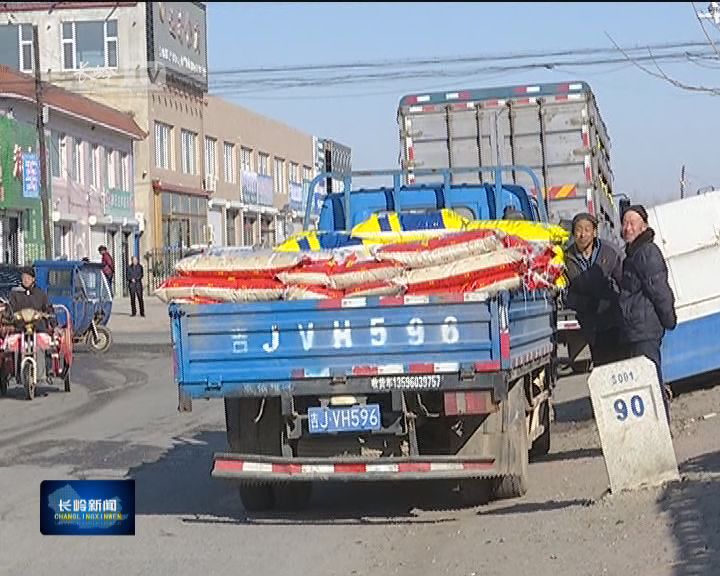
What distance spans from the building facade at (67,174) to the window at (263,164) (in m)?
19.2

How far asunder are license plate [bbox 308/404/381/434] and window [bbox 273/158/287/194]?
219 feet

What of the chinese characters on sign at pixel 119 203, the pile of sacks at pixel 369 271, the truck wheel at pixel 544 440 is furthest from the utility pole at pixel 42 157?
the pile of sacks at pixel 369 271

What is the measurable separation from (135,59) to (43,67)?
13.5ft

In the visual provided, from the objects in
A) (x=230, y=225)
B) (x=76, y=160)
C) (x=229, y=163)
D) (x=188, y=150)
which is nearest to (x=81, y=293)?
(x=76, y=160)

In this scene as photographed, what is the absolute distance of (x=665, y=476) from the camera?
944 centimetres

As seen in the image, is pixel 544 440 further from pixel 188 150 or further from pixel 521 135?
pixel 188 150

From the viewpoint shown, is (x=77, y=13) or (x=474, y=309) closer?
(x=474, y=309)

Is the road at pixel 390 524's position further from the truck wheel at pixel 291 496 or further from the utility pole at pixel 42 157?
the utility pole at pixel 42 157

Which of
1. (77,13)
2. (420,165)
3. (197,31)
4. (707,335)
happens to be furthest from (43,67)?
(707,335)

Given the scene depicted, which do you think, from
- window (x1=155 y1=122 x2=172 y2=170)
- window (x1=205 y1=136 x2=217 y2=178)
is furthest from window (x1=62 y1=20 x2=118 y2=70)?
window (x1=205 y1=136 x2=217 y2=178)

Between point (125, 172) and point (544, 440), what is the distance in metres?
43.0

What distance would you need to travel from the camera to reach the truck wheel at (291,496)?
1089 cm

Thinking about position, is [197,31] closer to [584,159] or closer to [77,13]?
[77,13]

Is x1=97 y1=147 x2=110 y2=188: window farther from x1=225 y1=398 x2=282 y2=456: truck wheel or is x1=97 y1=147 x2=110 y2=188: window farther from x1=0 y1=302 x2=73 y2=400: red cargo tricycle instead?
x1=225 y1=398 x2=282 y2=456: truck wheel
